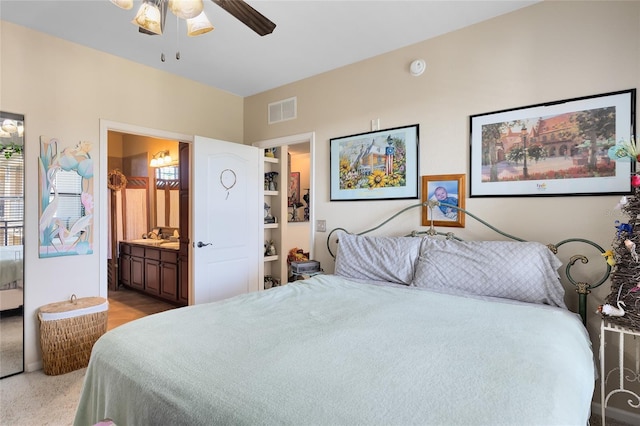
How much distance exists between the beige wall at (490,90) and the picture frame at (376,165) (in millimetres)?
78

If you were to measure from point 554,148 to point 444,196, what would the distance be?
0.78 m

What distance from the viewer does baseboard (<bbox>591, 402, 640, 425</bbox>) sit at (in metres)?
2.01

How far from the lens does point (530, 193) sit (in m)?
2.32

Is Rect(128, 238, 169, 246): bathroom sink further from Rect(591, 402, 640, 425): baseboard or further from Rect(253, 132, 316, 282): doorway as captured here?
Rect(591, 402, 640, 425): baseboard

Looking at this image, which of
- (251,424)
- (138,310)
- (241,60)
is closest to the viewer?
(251,424)

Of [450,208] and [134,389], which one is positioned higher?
[450,208]

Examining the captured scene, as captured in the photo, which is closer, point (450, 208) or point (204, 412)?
point (204, 412)

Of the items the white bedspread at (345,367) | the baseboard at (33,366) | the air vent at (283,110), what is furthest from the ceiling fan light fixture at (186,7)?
the baseboard at (33,366)

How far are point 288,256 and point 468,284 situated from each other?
2694 millimetres

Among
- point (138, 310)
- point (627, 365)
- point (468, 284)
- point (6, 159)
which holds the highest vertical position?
point (6, 159)

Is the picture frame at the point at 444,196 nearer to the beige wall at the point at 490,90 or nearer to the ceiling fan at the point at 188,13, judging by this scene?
the beige wall at the point at 490,90

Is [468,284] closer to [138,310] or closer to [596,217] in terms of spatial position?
[596,217]

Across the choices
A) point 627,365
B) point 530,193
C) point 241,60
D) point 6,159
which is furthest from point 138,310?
point 627,365

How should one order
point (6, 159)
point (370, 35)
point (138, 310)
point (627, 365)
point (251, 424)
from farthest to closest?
1. point (138, 310)
2. point (370, 35)
3. point (6, 159)
4. point (627, 365)
5. point (251, 424)
